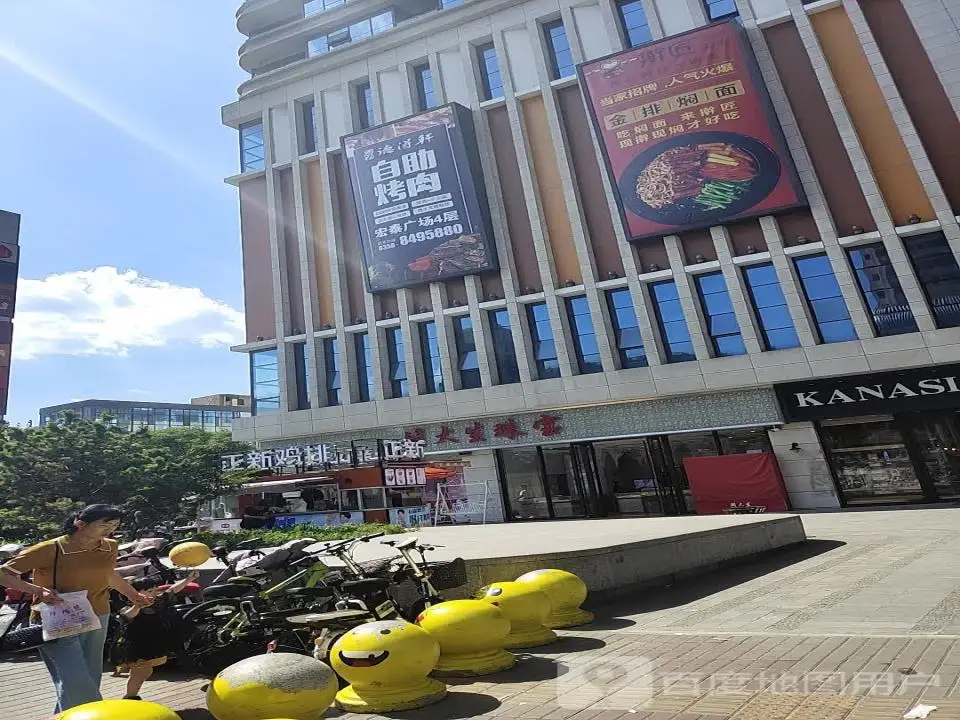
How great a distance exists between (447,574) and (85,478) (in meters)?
19.7

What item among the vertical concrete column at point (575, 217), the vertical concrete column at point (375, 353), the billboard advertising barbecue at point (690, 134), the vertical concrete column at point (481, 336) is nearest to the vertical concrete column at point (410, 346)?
the vertical concrete column at point (375, 353)

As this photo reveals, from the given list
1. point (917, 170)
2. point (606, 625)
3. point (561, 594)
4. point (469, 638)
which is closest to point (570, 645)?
point (561, 594)

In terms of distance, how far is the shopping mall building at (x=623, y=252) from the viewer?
2114cm

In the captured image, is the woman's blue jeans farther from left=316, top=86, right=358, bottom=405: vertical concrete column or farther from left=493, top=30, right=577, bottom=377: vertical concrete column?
left=316, top=86, right=358, bottom=405: vertical concrete column

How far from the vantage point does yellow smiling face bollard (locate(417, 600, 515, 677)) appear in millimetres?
5406

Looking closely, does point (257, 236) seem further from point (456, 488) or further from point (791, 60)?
point (791, 60)

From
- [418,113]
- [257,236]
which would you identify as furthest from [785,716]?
[257,236]

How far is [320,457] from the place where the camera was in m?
21.7

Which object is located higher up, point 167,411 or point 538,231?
point 167,411

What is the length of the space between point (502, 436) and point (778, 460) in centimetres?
1130

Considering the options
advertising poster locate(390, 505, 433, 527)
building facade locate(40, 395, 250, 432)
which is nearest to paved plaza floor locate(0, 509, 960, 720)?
advertising poster locate(390, 505, 433, 527)

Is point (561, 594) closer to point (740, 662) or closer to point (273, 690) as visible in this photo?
point (740, 662)

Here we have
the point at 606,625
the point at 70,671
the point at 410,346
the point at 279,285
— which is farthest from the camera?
the point at 279,285

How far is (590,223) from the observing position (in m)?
→ 25.8
